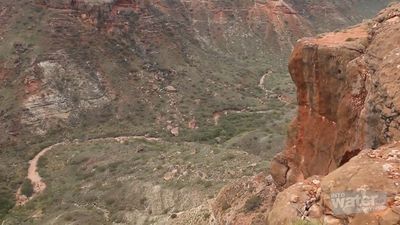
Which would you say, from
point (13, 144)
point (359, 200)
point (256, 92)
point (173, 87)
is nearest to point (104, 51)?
point (173, 87)

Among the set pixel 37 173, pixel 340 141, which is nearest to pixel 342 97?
pixel 340 141

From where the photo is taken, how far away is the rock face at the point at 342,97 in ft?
37.7

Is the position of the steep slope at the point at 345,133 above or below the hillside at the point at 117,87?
above

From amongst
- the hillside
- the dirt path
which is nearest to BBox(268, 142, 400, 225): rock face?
the hillside

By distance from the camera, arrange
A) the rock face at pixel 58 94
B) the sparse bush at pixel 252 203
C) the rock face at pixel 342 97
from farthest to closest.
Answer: the rock face at pixel 58 94
the sparse bush at pixel 252 203
the rock face at pixel 342 97

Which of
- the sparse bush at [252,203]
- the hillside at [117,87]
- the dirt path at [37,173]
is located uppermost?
the sparse bush at [252,203]

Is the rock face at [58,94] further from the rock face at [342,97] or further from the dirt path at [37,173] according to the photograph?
the rock face at [342,97]

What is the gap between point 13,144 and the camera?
53.0 meters

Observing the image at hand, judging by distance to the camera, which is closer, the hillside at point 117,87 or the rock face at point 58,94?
the hillside at point 117,87

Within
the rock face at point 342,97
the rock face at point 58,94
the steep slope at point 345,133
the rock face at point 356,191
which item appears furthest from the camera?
the rock face at point 58,94

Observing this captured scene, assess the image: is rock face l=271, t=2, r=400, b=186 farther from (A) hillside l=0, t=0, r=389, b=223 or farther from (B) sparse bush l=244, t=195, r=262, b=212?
(A) hillside l=0, t=0, r=389, b=223
